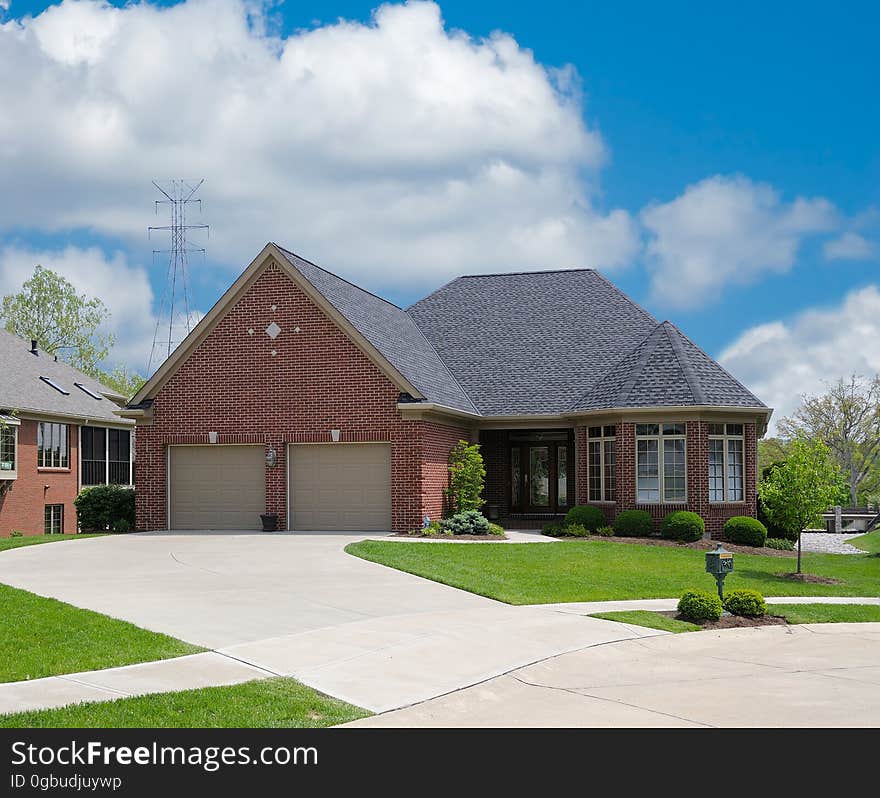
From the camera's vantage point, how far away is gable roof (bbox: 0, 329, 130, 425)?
3734cm

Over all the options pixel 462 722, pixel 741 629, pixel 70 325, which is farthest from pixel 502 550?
pixel 70 325

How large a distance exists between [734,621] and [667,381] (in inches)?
530

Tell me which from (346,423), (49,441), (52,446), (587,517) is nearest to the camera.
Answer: (346,423)

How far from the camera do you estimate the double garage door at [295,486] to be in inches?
1054

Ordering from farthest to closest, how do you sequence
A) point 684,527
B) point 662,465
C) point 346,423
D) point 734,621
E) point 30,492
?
point 30,492, point 662,465, point 346,423, point 684,527, point 734,621

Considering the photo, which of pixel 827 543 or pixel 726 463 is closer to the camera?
pixel 726 463

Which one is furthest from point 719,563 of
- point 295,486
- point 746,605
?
point 295,486

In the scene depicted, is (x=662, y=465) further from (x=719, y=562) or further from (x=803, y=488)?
(x=719, y=562)

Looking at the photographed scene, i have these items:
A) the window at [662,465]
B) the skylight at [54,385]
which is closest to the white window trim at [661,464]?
the window at [662,465]

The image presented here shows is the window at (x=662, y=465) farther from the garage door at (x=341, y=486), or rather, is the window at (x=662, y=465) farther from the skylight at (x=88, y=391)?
the skylight at (x=88, y=391)

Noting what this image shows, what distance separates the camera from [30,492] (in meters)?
37.4

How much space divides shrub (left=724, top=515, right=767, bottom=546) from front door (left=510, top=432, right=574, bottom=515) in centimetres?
660

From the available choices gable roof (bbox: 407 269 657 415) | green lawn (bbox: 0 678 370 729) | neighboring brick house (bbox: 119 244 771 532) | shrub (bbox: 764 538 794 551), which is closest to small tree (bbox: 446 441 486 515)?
neighboring brick house (bbox: 119 244 771 532)
